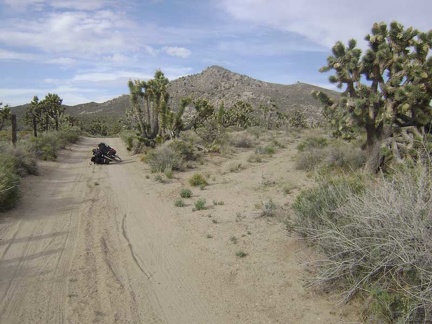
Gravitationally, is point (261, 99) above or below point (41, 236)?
above

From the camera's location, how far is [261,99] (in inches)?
3684

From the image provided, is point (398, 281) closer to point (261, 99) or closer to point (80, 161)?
point (80, 161)

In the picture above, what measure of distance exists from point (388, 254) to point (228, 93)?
97461 millimetres

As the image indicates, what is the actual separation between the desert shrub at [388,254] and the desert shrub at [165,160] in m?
11.0

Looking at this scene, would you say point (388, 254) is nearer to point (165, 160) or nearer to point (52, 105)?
point (165, 160)

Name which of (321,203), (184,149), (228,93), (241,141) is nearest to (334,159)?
(184,149)

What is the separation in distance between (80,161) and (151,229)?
44.0 feet

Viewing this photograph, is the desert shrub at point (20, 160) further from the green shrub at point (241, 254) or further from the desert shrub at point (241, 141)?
the desert shrub at point (241, 141)

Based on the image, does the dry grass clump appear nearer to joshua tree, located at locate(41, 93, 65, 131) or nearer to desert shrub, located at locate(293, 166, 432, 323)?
desert shrub, located at locate(293, 166, 432, 323)

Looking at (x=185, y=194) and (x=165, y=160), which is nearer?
(x=185, y=194)

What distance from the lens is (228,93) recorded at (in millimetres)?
100125

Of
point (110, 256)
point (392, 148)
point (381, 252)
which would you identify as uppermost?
point (392, 148)

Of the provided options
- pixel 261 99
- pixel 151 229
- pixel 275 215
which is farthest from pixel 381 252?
pixel 261 99

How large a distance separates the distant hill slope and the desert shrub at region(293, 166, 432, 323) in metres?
77.2
